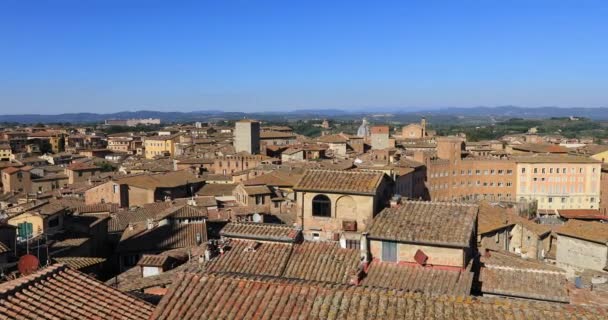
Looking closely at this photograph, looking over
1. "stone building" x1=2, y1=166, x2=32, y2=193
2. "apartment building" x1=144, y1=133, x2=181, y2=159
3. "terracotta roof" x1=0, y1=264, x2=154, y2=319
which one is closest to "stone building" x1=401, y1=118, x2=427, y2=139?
"apartment building" x1=144, y1=133, x2=181, y2=159

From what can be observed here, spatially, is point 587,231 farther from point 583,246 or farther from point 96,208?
point 96,208

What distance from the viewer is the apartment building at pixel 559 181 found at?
262 ft

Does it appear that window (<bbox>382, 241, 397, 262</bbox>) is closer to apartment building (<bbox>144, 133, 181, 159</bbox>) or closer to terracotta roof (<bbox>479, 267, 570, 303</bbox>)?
terracotta roof (<bbox>479, 267, 570, 303</bbox>)

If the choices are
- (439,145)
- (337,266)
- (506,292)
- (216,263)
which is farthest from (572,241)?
(439,145)

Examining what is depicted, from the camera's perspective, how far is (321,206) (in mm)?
20422

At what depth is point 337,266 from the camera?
49.6ft

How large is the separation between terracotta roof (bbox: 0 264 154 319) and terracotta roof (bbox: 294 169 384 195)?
35.8 ft

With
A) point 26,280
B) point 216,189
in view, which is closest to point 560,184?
point 216,189

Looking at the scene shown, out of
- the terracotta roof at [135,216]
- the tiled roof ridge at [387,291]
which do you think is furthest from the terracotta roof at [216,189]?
the tiled roof ridge at [387,291]

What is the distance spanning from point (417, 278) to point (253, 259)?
15.4 feet

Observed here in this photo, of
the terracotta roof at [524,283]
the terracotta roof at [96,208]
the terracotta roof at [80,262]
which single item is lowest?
the terracotta roof at [96,208]

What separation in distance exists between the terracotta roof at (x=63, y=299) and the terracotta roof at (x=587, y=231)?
3101cm

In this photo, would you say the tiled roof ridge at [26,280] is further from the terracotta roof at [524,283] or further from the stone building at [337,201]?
the terracotta roof at [524,283]

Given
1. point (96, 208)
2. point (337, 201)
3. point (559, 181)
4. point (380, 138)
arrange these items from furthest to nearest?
1. point (380, 138)
2. point (559, 181)
3. point (96, 208)
4. point (337, 201)
